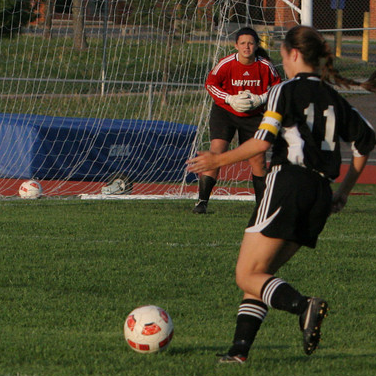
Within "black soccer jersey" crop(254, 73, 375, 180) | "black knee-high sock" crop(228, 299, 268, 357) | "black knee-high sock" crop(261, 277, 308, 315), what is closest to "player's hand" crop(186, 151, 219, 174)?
"black soccer jersey" crop(254, 73, 375, 180)

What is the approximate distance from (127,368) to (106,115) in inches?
498

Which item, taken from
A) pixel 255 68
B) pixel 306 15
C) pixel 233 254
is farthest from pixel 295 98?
pixel 306 15

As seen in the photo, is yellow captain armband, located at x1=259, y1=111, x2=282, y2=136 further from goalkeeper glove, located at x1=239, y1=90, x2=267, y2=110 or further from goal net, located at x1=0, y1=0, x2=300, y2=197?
goal net, located at x1=0, y1=0, x2=300, y2=197

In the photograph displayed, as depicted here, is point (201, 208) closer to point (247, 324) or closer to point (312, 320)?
point (247, 324)

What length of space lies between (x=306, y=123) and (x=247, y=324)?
1047 mm

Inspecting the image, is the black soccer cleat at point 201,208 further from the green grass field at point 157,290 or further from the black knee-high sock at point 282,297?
the black knee-high sock at point 282,297

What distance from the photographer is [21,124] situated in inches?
542

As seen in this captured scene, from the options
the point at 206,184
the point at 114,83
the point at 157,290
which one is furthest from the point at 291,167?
the point at 114,83

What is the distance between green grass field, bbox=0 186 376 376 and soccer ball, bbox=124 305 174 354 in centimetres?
7

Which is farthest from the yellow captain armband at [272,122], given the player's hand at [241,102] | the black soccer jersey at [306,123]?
the player's hand at [241,102]

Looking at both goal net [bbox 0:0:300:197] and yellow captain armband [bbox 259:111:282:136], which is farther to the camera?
goal net [bbox 0:0:300:197]

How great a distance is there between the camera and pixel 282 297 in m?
4.34

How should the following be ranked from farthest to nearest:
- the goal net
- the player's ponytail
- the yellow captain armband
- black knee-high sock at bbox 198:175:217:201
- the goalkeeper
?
the goal net < black knee-high sock at bbox 198:175:217:201 < the goalkeeper < the player's ponytail < the yellow captain armband

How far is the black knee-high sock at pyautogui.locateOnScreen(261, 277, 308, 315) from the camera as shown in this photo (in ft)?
14.1
